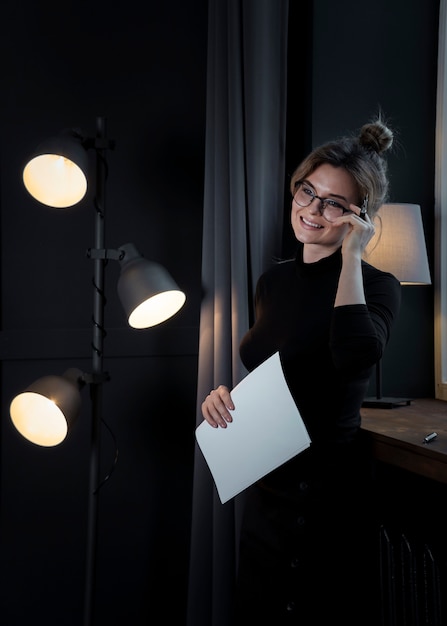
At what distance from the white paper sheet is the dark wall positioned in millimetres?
675

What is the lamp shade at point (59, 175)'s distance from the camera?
126 cm

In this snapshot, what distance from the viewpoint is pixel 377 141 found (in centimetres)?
127

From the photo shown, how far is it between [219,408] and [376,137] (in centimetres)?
70

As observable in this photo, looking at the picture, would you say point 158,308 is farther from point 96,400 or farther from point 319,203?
point 319,203

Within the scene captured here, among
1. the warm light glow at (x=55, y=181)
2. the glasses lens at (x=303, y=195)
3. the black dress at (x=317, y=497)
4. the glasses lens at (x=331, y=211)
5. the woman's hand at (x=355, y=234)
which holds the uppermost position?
the warm light glow at (x=55, y=181)

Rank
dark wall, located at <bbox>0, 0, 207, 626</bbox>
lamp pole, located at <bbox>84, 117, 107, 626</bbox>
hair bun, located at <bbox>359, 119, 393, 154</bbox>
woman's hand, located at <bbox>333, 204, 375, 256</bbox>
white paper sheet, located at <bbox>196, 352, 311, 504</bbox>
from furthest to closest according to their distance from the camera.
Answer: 1. dark wall, located at <bbox>0, 0, 207, 626</bbox>
2. lamp pole, located at <bbox>84, 117, 107, 626</bbox>
3. hair bun, located at <bbox>359, 119, 393, 154</bbox>
4. woman's hand, located at <bbox>333, 204, 375, 256</bbox>
5. white paper sheet, located at <bbox>196, 352, 311, 504</bbox>

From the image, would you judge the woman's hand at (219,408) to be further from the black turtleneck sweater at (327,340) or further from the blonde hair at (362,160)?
the blonde hair at (362,160)

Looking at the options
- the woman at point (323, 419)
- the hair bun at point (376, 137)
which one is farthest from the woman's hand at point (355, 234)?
the hair bun at point (376, 137)

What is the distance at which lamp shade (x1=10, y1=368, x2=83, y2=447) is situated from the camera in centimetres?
122

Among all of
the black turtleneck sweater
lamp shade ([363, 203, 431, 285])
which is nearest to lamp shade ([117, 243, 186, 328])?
the black turtleneck sweater

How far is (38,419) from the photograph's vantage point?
1.30m

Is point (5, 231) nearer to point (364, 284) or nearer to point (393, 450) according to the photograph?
point (364, 284)

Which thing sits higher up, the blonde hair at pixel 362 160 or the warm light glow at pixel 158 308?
the blonde hair at pixel 362 160

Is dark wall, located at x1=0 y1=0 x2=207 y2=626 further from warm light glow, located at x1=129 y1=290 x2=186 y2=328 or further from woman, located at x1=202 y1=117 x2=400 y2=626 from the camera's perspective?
woman, located at x1=202 y1=117 x2=400 y2=626
